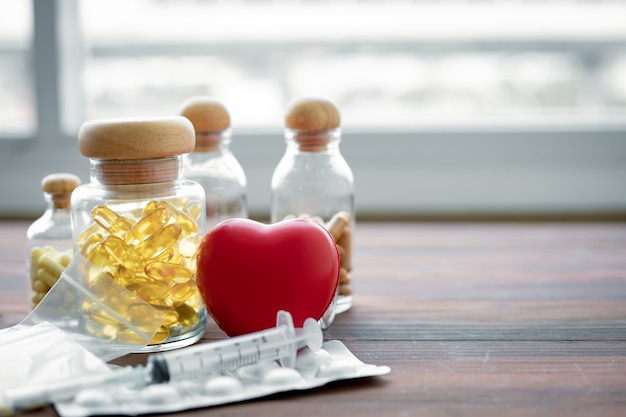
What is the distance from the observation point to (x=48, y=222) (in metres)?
0.87

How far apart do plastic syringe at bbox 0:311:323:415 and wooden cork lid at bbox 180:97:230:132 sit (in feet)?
0.93

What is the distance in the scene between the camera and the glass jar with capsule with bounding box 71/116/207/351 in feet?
2.28

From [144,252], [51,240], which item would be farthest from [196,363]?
[51,240]

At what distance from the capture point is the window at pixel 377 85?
1755 mm

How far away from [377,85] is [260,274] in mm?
1275

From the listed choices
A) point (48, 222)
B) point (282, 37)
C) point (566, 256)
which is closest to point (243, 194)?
point (48, 222)

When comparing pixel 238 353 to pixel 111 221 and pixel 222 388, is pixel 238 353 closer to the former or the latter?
pixel 222 388

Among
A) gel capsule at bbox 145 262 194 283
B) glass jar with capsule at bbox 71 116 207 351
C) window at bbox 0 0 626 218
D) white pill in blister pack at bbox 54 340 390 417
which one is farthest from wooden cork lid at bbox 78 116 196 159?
window at bbox 0 0 626 218

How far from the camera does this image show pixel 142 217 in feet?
2.34

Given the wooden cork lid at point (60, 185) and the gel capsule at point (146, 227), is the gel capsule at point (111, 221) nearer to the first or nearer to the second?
the gel capsule at point (146, 227)

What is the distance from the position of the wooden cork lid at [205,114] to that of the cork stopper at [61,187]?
5.8 inches

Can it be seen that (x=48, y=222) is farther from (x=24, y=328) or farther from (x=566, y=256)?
(x=566, y=256)

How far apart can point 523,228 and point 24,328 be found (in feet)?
3.09

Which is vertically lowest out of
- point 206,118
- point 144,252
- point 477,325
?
point 477,325
